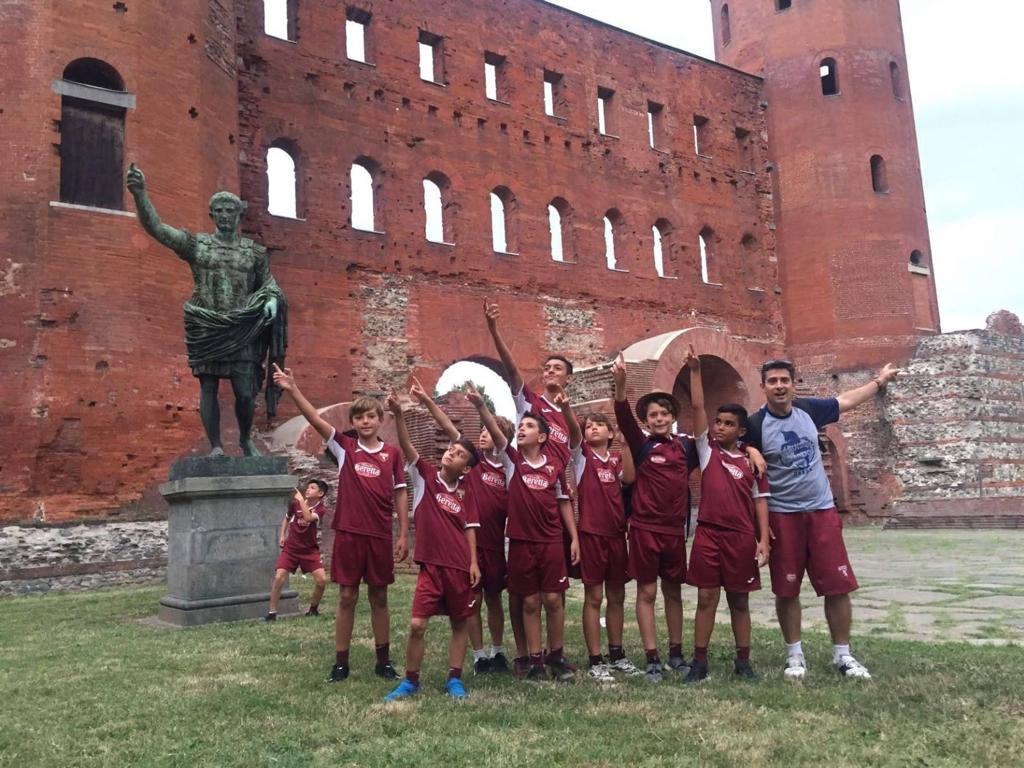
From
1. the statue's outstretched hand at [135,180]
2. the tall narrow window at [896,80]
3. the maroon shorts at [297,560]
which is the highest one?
the tall narrow window at [896,80]

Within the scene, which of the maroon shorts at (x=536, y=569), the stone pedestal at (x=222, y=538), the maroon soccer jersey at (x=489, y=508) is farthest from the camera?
the stone pedestal at (x=222, y=538)

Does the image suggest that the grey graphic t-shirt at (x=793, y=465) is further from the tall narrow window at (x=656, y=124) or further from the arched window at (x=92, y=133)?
the tall narrow window at (x=656, y=124)

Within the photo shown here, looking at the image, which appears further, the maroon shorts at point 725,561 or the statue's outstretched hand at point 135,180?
the statue's outstretched hand at point 135,180

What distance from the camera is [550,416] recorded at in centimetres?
554

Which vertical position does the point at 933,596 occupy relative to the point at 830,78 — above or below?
below

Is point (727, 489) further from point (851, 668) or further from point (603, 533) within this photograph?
point (851, 668)

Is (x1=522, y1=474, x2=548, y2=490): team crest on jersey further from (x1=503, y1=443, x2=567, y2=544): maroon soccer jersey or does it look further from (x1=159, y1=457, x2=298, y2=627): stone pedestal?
(x1=159, y1=457, x2=298, y2=627): stone pedestal

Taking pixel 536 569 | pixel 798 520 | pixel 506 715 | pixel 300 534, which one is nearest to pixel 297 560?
pixel 300 534

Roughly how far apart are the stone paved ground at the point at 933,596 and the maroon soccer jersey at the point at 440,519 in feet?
7.07

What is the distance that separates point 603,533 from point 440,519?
99 cm

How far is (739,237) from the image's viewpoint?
24547mm

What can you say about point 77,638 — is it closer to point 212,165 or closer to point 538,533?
point 538,533

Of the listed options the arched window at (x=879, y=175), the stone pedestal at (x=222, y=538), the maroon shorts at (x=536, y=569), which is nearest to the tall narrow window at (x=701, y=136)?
the arched window at (x=879, y=175)

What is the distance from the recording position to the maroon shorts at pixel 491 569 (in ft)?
17.0
